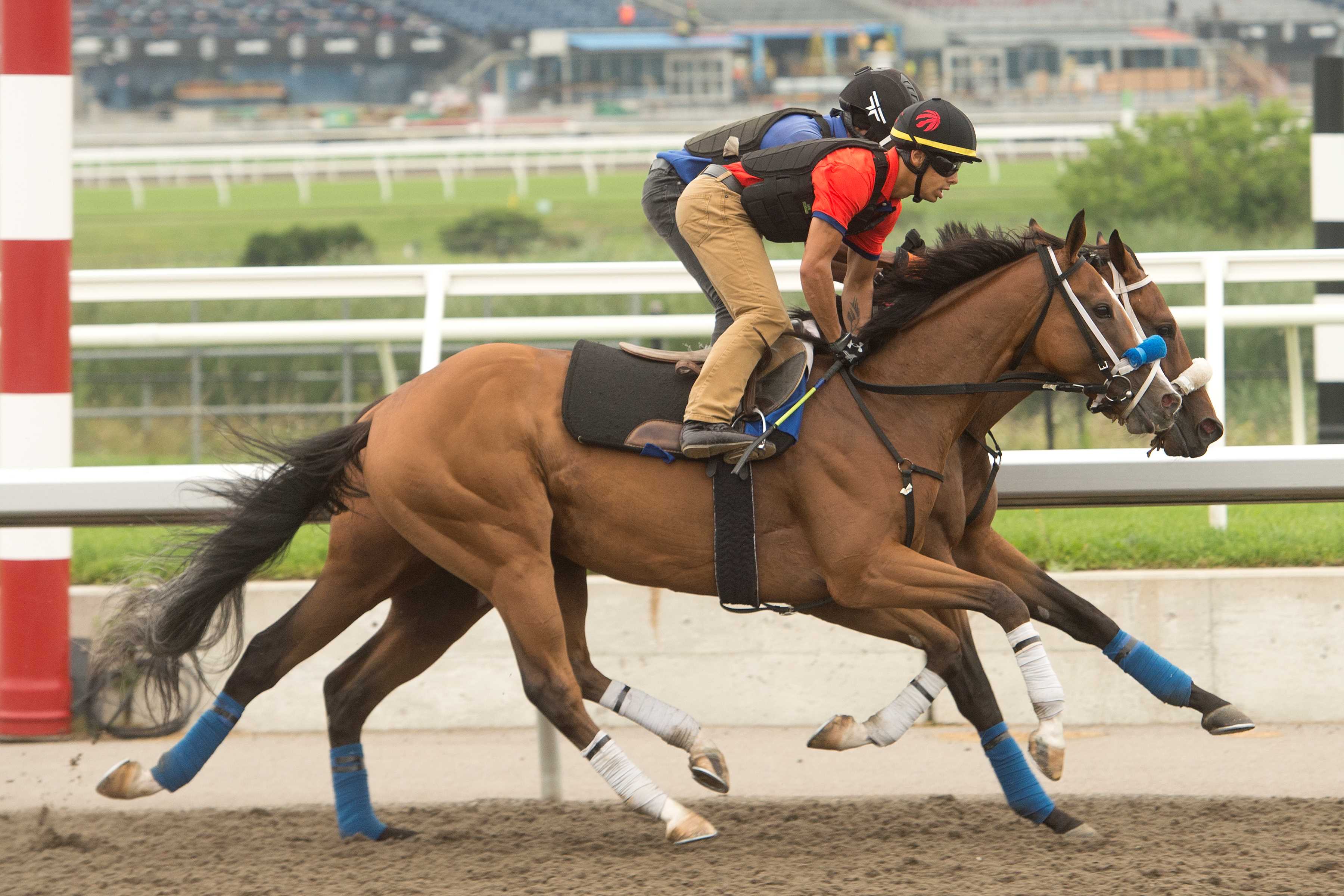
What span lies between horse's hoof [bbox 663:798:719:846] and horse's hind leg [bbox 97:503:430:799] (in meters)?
1.04

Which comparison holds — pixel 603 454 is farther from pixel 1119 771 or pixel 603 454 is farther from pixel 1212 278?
pixel 1212 278

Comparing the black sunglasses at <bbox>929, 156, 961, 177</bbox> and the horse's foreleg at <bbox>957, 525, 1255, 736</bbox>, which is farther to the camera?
the horse's foreleg at <bbox>957, 525, 1255, 736</bbox>

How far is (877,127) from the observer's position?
14.7ft

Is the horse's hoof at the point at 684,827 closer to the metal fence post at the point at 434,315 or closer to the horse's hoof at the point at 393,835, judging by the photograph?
the horse's hoof at the point at 393,835

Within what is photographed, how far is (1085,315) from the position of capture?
4.23m

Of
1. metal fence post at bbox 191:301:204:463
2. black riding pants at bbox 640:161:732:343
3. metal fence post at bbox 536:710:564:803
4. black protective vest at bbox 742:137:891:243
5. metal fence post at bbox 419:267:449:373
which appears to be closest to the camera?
black protective vest at bbox 742:137:891:243

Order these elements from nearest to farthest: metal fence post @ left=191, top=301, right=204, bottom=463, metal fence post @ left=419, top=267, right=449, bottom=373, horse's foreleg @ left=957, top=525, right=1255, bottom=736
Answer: horse's foreleg @ left=957, top=525, right=1255, bottom=736, metal fence post @ left=419, top=267, right=449, bottom=373, metal fence post @ left=191, top=301, right=204, bottom=463

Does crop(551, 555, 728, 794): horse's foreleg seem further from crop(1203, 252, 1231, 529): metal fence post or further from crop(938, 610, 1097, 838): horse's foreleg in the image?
crop(1203, 252, 1231, 529): metal fence post

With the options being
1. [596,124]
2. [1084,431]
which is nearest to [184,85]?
[596,124]

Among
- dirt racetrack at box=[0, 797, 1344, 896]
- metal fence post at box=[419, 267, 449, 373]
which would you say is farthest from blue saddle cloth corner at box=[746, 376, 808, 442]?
metal fence post at box=[419, 267, 449, 373]

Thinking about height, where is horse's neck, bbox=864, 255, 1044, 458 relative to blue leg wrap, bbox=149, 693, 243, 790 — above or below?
above

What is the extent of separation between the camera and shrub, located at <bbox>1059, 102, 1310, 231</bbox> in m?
15.2

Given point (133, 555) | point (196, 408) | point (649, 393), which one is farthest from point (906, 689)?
point (196, 408)

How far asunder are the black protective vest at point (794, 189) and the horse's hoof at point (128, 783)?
2.28 m
